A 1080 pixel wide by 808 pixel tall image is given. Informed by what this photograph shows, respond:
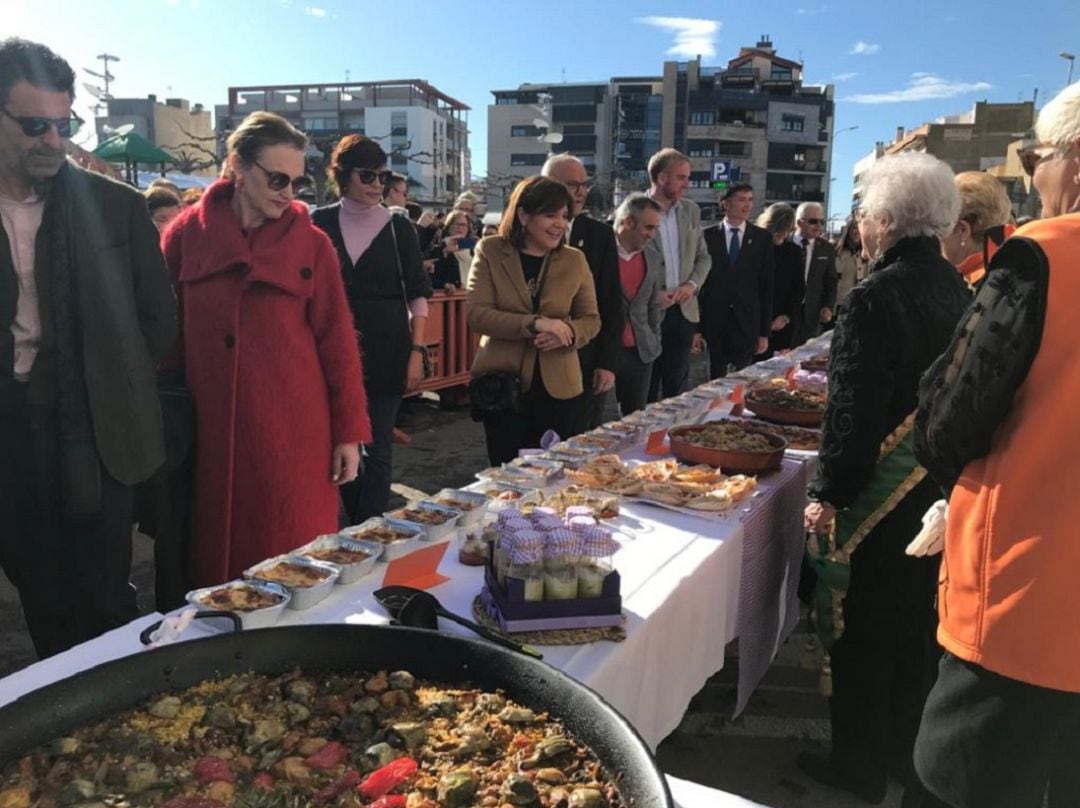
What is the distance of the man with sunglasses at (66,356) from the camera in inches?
69.0

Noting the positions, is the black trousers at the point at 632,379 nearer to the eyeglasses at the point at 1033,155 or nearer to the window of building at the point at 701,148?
the eyeglasses at the point at 1033,155

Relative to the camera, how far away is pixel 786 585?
8.63ft

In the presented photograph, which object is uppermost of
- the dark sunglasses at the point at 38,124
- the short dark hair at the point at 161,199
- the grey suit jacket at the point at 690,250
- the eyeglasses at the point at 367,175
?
the short dark hair at the point at 161,199

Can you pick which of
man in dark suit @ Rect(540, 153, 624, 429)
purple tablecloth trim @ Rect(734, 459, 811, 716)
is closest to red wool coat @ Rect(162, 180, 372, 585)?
purple tablecloth trim @ Rect(734, 459, 811, 716)

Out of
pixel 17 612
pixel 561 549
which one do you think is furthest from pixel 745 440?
pixel 17 612

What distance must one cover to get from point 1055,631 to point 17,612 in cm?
353

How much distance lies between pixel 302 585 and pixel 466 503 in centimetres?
60

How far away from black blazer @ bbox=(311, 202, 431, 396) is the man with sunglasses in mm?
1275

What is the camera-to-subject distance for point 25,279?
1.80 m

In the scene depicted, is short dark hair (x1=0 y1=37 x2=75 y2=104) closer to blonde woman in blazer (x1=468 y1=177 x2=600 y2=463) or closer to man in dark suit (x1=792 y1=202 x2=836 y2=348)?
blonde woman in blazer (x1=468 y1=177 x2=600 y2=463)

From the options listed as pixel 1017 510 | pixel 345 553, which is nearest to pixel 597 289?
pixel 345 553

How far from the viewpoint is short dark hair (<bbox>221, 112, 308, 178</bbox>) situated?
203 cm

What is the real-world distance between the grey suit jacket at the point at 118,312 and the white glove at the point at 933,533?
5.97 ft

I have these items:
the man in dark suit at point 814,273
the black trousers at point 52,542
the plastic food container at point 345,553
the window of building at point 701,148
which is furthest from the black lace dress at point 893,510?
the window of building at point 701,148
